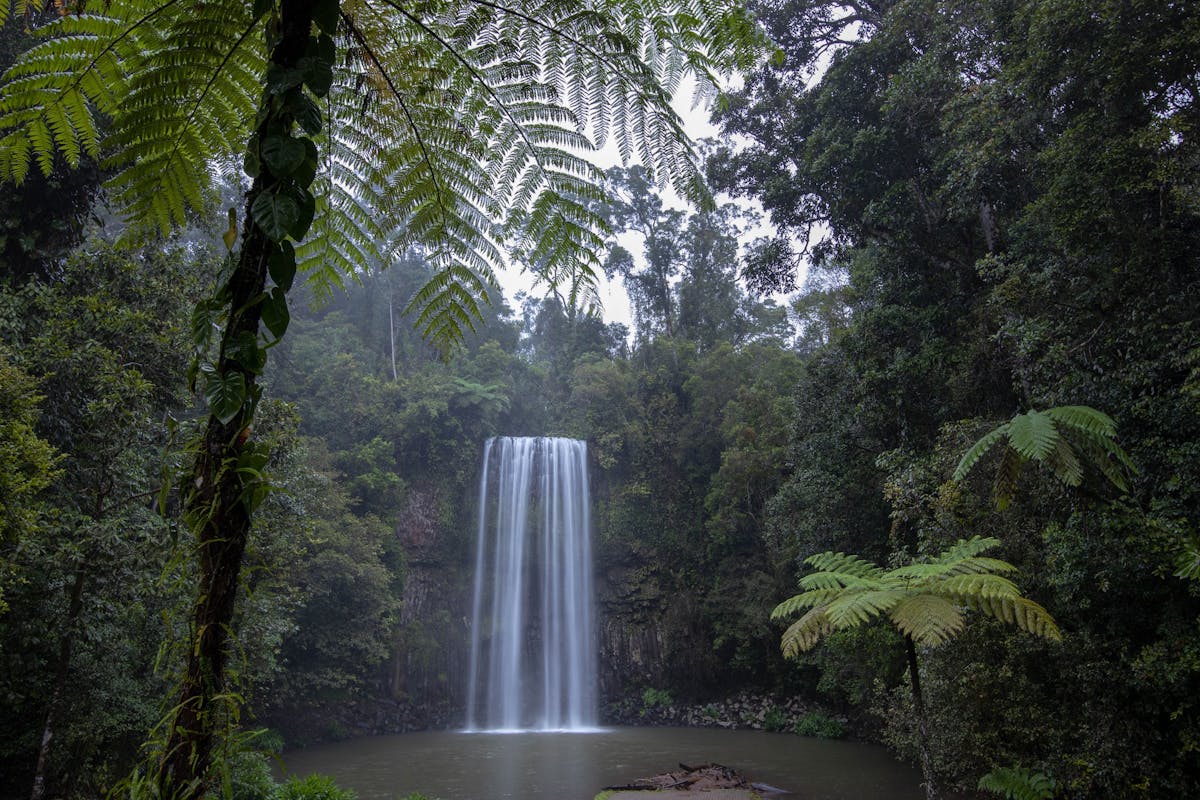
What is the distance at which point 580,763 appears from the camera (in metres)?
11.1

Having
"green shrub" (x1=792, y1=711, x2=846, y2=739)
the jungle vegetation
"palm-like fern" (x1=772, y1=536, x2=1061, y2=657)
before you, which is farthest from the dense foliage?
"green shrub" (x1=792, y1=711, x2=846, y2=739)

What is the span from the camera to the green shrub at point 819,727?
12.8 meters

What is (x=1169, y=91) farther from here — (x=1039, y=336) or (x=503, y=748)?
(x=503, y=748)

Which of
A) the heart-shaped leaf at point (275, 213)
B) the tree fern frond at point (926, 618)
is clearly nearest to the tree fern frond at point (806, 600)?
the tree fern frond at point (926, 618)

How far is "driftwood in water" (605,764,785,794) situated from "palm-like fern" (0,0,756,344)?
27.8ft

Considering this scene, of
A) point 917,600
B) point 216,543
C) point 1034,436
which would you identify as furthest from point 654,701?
point 216,543

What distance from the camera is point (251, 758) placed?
6.60 m

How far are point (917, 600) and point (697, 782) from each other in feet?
19.9

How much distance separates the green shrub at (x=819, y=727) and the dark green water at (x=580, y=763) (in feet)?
0.97

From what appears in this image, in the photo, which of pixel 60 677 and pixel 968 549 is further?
pixel 60 677

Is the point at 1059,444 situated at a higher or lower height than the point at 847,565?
higher

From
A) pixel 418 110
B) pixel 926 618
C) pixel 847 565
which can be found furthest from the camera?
pixel 847 565

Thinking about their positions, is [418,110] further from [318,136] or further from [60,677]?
[60,677]

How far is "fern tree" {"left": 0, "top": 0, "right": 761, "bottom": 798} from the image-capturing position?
37.8 inches
